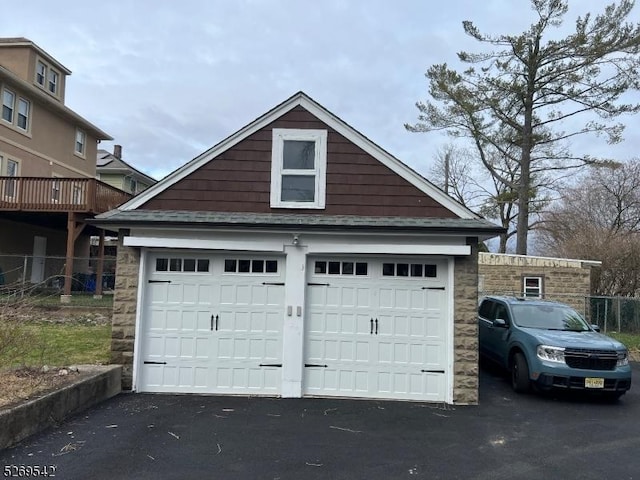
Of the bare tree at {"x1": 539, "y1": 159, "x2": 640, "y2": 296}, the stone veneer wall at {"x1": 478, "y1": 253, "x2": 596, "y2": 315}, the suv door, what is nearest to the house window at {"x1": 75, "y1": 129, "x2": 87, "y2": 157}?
the stone veneer wall at {"x1": 478, "y1": 253, "x2": 596, "y2": 315}

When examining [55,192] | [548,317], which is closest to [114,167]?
[55,192]

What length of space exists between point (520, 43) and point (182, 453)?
22.9 metres

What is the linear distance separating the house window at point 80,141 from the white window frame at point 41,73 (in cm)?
293

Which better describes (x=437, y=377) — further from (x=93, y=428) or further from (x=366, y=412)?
(x=93, y=428)

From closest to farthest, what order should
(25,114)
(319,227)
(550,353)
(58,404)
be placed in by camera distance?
(58,404) → (319,227) → (550,353) → (25,114)

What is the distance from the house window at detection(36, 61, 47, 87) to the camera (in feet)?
77.2

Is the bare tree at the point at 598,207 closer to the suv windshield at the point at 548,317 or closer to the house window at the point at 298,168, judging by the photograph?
the suv windshield at the point at 548,317

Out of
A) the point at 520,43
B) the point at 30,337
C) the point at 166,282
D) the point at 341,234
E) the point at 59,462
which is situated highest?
the point at 520,43

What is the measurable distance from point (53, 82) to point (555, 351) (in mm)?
25067

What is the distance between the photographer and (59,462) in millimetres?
5254

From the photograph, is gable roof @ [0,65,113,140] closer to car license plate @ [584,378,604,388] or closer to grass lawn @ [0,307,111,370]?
grass lawn @ [0,307,111,370]

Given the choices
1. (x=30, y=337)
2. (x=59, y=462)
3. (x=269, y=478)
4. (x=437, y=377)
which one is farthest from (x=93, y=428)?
(x=437, y=377)

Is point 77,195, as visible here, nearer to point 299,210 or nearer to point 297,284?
point 299,210

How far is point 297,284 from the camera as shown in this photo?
27.8ft
